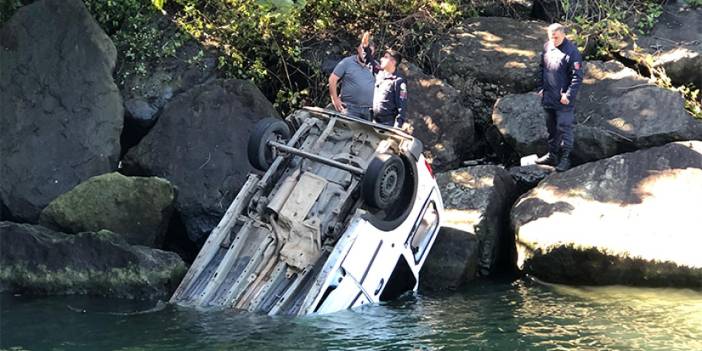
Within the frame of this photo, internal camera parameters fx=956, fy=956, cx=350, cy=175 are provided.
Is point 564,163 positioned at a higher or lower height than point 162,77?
higher

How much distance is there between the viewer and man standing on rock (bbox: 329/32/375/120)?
1109cm

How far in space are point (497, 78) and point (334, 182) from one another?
4.23 m

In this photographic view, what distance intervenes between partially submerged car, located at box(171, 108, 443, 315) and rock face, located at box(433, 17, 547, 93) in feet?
11.6

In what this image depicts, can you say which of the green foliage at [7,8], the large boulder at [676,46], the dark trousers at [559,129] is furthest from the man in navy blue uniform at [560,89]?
the green foliage at [7,8]

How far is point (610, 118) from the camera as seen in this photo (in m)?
11.9

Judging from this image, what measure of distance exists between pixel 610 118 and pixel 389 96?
3.02 m

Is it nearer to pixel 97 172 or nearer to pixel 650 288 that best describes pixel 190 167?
pixel 97 172

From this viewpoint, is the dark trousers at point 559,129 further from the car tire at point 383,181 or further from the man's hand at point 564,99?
the car tire at point 383,181

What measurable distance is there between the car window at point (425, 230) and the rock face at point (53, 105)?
12.8 feet

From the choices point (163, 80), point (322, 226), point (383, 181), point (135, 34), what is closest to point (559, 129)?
point (383, 181)

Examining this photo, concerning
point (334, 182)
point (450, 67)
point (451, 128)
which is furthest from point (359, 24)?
point (334, 182)

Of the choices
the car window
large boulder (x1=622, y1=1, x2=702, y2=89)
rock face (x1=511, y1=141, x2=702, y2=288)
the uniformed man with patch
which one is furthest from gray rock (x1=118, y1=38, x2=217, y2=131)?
large boulder (x1=622, y1=1, x2=702, y2=89)

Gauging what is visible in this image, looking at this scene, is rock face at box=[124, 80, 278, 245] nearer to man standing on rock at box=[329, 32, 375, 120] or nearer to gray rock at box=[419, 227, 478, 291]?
man standing on rock at box=[329, 32, 375, 120]

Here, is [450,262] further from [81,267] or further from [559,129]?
[81,267]
